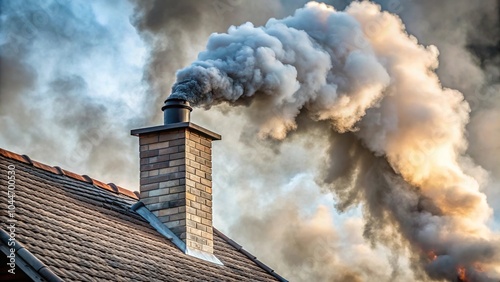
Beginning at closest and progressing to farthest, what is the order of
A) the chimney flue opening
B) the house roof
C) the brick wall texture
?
the house roof, the brick wall texture, the chimney flue opening

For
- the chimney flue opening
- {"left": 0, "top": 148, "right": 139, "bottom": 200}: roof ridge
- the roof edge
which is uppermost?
the chimney flue opening

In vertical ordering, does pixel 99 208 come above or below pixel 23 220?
above

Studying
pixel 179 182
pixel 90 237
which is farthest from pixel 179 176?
pixel 90 237

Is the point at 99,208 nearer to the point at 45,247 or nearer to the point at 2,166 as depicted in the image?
the point at 2,166

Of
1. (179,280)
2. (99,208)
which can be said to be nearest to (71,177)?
(99,208)

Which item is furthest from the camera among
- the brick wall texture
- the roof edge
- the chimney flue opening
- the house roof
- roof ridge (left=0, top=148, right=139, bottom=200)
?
the chimney flue opening

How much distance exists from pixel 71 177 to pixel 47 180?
1.01m

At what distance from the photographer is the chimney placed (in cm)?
1527

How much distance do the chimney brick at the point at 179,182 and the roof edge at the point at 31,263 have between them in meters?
4.74

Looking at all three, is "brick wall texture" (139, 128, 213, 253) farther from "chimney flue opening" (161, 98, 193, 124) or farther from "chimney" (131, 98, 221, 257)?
"chimney flue opening" (161, 98, 193, 124)

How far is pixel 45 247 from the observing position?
11117 millimetres

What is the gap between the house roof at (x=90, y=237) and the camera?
36.7 feet

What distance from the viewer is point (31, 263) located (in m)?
10.4

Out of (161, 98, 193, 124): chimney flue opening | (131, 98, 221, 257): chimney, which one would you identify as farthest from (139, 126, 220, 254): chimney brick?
(161, 98, 193, 124): chimney flue opening
